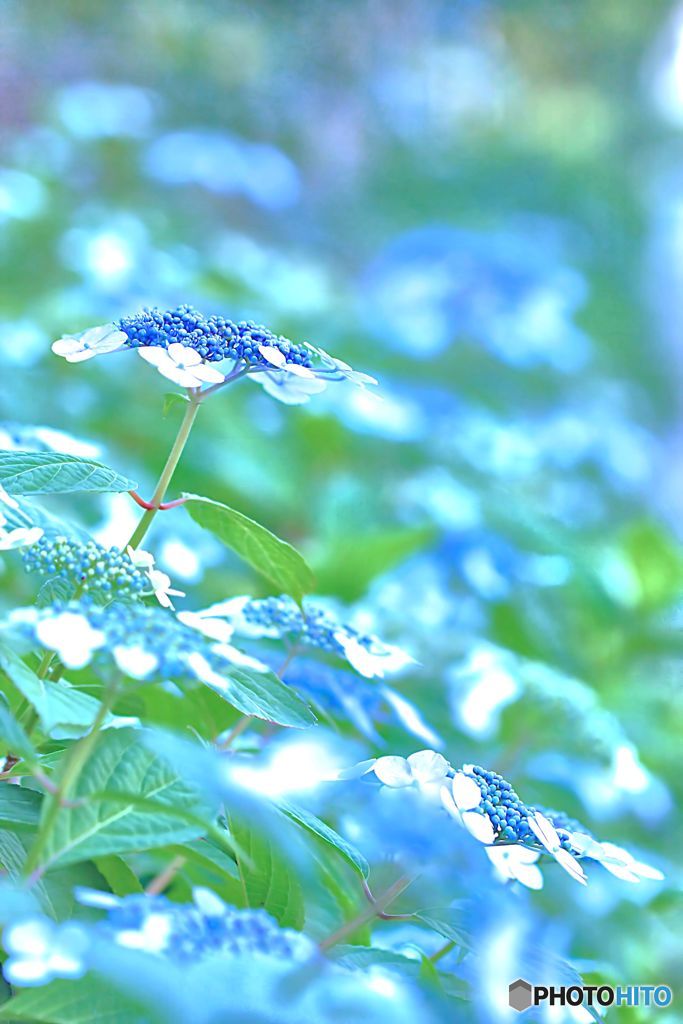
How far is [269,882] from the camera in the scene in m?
0.49

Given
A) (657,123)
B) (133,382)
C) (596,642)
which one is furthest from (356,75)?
(596,642)

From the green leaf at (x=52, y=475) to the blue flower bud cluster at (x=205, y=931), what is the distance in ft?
0.53

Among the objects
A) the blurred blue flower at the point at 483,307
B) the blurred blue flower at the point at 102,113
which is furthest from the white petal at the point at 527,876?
the blurred blue flower at the point at 102,113

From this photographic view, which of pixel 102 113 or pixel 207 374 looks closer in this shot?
pixel 207 374

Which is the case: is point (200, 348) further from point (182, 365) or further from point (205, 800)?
point (205, 800)

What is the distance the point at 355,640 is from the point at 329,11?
16.7 ft

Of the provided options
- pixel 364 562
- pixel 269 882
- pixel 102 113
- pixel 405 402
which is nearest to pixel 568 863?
pixel 269 882

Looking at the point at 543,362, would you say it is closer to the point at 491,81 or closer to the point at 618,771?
the point at 618,771

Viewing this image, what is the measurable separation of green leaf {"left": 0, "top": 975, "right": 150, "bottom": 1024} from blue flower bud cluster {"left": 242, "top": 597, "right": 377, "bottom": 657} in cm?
17

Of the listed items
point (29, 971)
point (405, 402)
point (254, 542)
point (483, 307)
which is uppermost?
point (483, 307)

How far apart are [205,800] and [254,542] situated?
0.12 m

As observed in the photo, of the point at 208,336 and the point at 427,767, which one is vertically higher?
the point at 208,336

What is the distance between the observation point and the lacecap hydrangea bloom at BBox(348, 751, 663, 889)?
43 cm

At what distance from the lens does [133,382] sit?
1.64 metres
